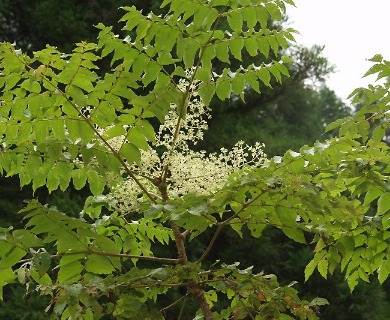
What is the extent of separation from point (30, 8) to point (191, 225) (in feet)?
31.5

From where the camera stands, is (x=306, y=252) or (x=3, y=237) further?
(x=306, y=252)

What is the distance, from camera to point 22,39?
1122 cm

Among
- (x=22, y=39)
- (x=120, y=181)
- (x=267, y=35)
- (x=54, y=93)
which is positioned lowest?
(x=120, y=181)

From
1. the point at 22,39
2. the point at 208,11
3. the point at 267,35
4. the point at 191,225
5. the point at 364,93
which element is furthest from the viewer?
the point at 22,39

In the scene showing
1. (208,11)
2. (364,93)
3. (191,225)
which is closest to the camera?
(191,225)

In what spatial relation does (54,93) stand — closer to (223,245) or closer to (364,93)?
(364,93)

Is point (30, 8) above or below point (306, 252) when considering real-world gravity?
above

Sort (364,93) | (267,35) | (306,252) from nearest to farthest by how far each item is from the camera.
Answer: (267,35) < (364,93) < (306,252)

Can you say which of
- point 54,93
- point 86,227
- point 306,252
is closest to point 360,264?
point 86,227

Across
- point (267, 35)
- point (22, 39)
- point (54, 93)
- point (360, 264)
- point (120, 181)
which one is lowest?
point (360, 264)

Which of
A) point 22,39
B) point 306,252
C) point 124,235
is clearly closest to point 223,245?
point 306,252

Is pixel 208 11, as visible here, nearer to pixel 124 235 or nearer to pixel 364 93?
pixel 364 93

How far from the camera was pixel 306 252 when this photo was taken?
10.3 meters

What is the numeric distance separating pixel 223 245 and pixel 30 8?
5132mm
